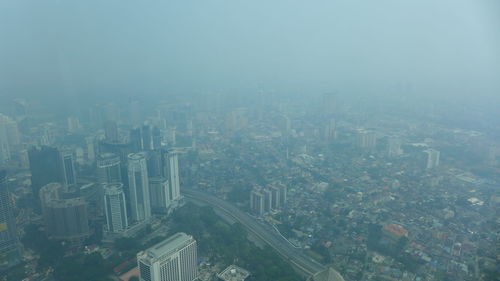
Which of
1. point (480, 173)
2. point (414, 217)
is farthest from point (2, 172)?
point (480, 173)

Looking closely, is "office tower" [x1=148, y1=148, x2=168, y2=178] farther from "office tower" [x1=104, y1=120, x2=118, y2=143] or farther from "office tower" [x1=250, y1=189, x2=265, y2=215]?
"office tower" [x1=104, y1=120, x2=118, y2=143]

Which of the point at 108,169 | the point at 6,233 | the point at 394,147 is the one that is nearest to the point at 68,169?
the point at 108,169

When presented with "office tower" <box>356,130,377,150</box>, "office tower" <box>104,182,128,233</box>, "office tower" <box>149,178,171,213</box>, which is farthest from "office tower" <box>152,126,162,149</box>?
"office tower" <box>356,130,377,150</box>

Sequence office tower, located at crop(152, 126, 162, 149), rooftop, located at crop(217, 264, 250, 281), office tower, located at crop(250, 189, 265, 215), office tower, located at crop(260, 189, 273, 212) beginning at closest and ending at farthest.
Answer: rooftop, located at crop(217, 264, 250, 281), office tower, located at crop(250, 189, 265, 215), office tower, located at crop(260, 189, 273, 212), office tower, located at crop(152, 126, 162, 149)

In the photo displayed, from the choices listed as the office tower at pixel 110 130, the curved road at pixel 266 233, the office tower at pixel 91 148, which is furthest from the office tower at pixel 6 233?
the office tower at pixel 110 130

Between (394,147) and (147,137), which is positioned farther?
(394,147)

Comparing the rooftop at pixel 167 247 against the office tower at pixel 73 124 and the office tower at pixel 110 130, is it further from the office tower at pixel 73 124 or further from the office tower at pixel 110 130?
the office tower at pixel 73 124

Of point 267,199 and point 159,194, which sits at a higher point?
point 159,194

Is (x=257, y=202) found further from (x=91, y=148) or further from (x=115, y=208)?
(x=91, y=148)
